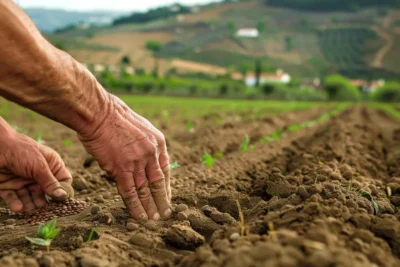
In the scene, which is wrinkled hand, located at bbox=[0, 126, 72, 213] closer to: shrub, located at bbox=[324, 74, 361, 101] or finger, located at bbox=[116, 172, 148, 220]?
finger, located at bbox=[116, 172, 148, 220]

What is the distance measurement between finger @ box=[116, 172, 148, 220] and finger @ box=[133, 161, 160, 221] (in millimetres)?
24

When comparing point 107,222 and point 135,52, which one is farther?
point 135,52

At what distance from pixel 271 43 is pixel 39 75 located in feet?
405

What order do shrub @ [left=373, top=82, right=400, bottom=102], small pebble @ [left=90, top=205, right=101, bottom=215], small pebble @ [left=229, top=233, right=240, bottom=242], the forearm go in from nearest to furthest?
small pebble @ [left=229, top=233, right=240, bottom=242]
the forearm
small pebble @ [left=90, top=205, right=101, bottom=215]
shrub @ [left=373, top=82, right=400, bottom=102]

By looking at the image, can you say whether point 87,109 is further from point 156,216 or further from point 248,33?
point 248,33

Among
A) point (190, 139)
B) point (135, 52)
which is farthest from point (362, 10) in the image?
point (190, 139)

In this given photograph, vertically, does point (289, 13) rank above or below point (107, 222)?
below

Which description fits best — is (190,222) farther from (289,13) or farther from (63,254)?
(289,13)

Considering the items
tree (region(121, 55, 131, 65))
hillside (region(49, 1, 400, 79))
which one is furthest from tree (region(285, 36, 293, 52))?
tree (region(121, 55, 131, 65))

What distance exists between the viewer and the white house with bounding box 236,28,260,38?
124m

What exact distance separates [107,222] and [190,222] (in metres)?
0.48

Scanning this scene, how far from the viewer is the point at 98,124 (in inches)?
105

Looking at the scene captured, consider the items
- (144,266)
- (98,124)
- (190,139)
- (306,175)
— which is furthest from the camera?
(190,139)

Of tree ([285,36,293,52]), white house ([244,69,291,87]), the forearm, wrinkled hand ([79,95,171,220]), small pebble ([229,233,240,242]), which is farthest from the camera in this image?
tree ([285,36,293,52])
